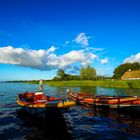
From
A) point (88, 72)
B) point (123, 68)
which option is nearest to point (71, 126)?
point (88, 72)

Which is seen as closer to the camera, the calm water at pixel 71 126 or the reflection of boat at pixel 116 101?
the calm water at pixel 71 126

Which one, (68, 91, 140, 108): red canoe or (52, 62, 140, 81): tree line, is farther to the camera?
(52, 62, 140, 81): tree line

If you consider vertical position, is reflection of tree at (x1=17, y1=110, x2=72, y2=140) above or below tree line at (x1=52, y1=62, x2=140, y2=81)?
below

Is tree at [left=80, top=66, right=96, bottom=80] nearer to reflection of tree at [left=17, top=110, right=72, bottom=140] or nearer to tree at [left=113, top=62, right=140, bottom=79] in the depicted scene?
tree at [left=113, top=62, right=140, bottom=79]

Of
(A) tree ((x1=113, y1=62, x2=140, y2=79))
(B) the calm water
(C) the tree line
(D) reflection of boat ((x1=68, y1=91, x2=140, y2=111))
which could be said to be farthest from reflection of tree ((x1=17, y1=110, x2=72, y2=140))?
(A) tree ((x1=113, y1=62, x2=140, y2=79))

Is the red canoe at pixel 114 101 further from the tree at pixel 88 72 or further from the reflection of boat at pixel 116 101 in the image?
the tree at pixel 88 72

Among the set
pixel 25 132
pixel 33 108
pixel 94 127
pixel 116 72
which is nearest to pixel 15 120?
pixel 33 108

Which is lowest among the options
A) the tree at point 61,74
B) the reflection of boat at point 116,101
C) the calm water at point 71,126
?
the calm water at point 71,126

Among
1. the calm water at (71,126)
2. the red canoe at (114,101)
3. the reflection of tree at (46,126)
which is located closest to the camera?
the calm water at (71,126)

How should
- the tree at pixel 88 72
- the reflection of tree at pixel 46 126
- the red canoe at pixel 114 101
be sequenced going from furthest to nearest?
the tree at pixel 88 72
the red canoe at pixel 114 101
the reflection of tree at pixel 46 126

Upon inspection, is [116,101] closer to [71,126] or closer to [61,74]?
[71,126]

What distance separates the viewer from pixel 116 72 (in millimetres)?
129500

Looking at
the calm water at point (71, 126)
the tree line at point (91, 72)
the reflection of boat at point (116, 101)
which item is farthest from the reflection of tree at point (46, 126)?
the tree line at point (91, 72)

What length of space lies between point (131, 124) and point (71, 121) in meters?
5.04
